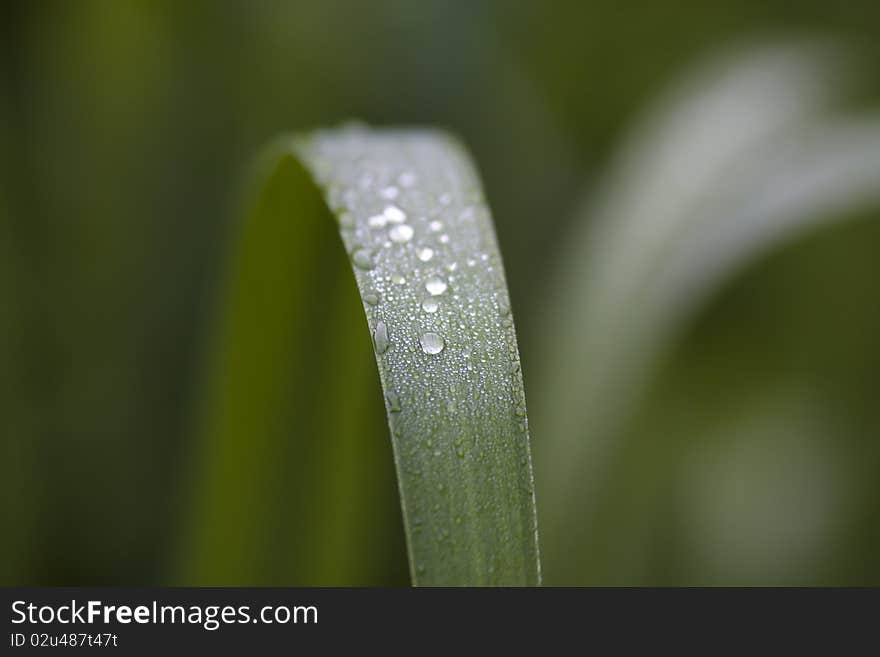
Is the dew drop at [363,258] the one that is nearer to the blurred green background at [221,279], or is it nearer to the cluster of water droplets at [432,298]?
the cluster of water droplets at [432,298]

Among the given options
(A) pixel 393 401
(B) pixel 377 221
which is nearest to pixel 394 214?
(B) pixel 377 221

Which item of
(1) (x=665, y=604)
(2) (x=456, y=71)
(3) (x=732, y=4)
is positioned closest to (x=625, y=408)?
(1) (x=665, y=604)

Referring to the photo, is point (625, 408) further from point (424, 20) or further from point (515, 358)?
point (424, 20)

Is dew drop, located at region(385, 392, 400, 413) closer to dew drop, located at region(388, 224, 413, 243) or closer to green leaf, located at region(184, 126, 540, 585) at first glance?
green leaf, located at region(184, 126, 540, 585)

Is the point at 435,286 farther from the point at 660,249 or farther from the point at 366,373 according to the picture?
the point at 660,249

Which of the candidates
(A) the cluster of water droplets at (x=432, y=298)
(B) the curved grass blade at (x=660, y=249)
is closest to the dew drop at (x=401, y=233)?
(A) the cluster of water droplets at (x=432, y=298)
